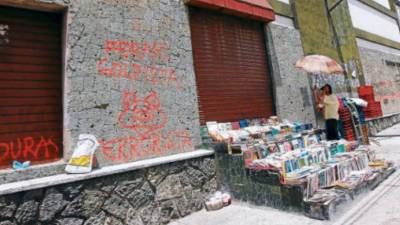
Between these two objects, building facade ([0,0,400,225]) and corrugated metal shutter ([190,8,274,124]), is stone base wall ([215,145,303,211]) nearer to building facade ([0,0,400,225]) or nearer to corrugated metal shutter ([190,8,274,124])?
building facade ([0,0,400,225])

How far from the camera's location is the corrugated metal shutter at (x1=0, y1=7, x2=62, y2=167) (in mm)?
3676

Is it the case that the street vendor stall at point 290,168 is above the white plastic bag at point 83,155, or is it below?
below

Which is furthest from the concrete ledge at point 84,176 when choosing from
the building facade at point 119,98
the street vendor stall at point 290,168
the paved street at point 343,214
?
the paved street at point 343,214

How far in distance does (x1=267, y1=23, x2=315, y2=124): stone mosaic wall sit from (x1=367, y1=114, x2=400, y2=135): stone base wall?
426cm

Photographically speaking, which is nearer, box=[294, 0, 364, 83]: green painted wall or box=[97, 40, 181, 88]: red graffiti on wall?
box=[97, 40, 181, 88]: red graffiti on wall

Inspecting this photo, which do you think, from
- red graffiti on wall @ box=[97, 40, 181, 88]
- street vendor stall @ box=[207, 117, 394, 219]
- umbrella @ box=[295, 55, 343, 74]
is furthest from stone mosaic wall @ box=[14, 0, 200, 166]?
umbrella @ box=[295, 55, 343, 74]

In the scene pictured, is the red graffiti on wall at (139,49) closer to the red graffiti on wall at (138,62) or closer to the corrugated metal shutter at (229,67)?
the red graffiti on wall at (138,62)

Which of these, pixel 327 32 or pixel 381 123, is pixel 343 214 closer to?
pixel 327 32

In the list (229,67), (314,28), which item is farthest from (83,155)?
(314,28)

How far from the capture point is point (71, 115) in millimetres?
3963

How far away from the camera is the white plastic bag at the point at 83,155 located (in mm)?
3736

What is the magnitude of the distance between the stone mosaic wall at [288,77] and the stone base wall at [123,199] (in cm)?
328

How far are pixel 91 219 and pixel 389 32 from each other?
1828 centimetres

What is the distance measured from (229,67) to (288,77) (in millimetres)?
2075
